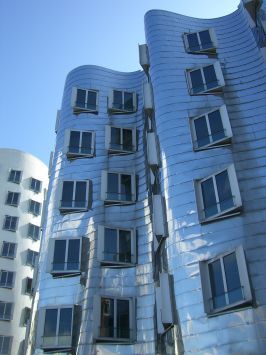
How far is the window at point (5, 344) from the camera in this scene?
35.4m

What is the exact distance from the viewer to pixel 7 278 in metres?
38.8

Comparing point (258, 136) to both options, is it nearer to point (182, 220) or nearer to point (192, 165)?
Result: point (192, 165)

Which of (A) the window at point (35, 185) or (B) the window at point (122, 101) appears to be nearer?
(B) the window at point (122, 101)

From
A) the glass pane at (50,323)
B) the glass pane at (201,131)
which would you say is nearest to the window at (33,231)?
the glass pane at (50,323)

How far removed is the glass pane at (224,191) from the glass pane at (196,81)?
7.04 m

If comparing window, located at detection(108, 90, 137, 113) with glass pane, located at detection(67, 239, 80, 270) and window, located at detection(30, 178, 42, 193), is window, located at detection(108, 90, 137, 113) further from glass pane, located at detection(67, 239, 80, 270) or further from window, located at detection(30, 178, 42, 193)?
window, located at detection(30, 178, 42, 193)

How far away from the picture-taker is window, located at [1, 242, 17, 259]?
4019 cm

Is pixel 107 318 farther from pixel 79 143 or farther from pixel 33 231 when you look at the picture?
pixel 33 231

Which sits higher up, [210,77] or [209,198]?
[210,77]

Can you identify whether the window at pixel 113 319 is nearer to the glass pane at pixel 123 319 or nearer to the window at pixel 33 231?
the glass pane at pixel 123 319

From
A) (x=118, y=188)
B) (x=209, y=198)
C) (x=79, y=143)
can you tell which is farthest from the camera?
(x=79, y=143)

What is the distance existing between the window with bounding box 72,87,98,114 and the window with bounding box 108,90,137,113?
115cm

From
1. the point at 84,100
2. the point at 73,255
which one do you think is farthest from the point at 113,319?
the point at 84,100

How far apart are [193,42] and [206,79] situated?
13.8 ft
